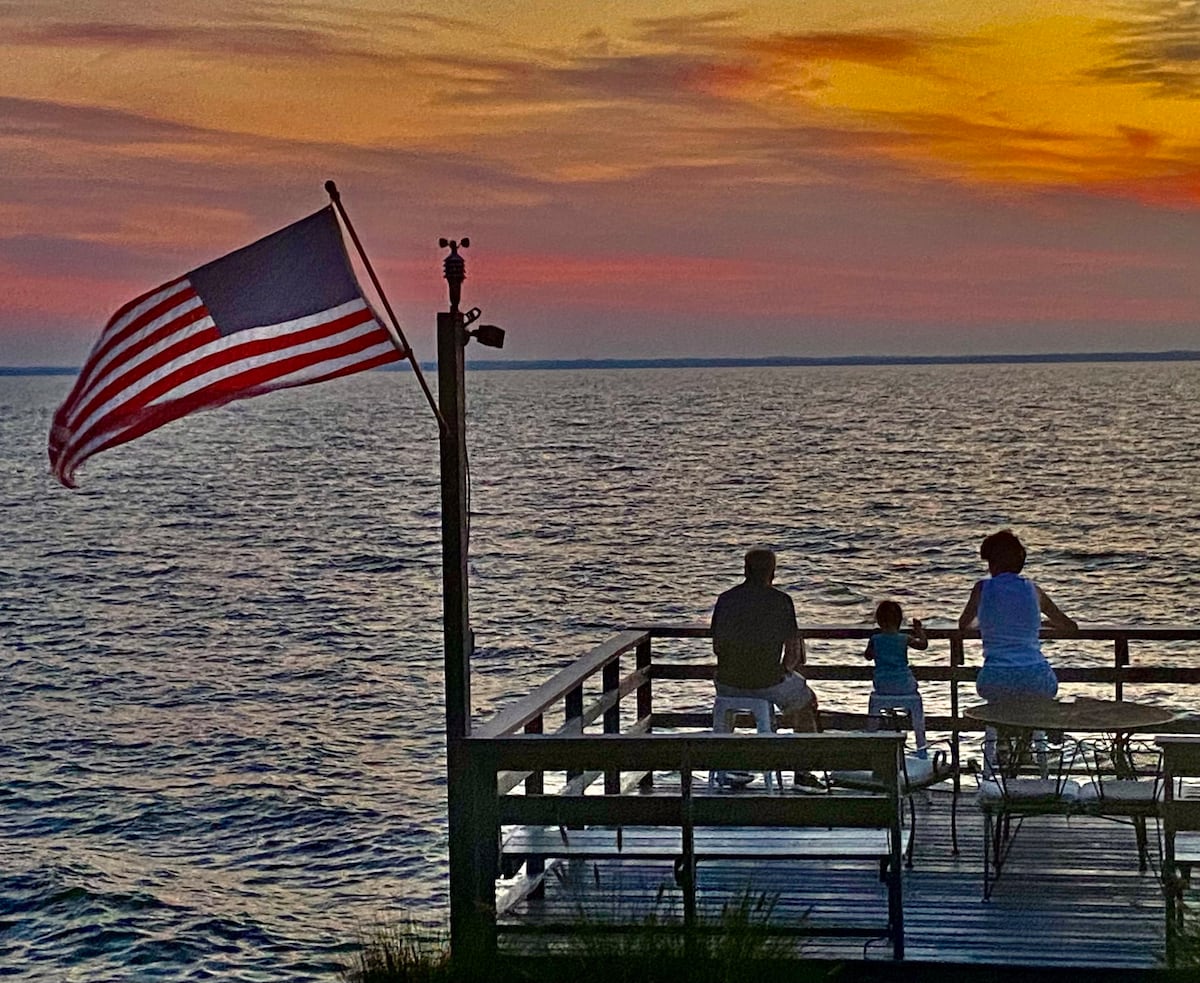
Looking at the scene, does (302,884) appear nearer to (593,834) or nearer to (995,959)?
(593,834)

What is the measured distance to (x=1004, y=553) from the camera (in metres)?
11.0

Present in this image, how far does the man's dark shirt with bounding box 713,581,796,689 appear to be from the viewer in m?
11.6

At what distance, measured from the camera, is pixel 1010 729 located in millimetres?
11102

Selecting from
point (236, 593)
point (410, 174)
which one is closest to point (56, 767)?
point (236, 593)

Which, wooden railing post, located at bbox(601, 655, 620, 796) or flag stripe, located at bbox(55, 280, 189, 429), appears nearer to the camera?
flag stripe, located at bbox(55, 280, 189, 429)

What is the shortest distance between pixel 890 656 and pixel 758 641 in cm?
86

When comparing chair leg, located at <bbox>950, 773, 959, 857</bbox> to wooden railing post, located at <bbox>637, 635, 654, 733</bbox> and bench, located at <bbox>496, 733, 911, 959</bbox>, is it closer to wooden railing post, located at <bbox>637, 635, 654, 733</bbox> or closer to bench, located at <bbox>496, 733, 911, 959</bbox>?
bench, located at <bbox>496, 733, 911, 959</bbox>

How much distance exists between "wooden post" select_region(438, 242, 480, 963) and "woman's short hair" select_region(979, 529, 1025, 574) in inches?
124

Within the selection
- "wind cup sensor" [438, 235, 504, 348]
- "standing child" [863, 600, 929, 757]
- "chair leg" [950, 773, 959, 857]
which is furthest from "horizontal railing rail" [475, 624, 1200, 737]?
"wind cup sensor" [438, 235, 504, 348]

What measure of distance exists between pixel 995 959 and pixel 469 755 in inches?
106

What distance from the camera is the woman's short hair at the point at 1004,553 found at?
11.0 m

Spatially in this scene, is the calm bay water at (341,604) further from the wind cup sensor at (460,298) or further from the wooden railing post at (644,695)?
the wind cup sensor at (460,298)

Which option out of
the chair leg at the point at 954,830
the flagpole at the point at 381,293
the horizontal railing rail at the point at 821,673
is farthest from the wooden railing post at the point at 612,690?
the flagpole at the point at 381,293

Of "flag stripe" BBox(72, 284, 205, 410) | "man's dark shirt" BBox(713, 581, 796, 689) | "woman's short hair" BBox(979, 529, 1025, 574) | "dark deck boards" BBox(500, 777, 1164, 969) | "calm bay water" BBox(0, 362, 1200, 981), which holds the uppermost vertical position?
"flag stripe" BBox(72, 284, 205, 410)
